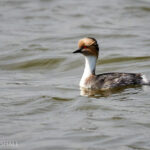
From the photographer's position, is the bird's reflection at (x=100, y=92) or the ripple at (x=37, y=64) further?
the ripple at (x=37, y=64)

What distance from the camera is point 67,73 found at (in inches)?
518

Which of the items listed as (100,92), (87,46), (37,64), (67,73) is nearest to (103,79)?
(100,92)

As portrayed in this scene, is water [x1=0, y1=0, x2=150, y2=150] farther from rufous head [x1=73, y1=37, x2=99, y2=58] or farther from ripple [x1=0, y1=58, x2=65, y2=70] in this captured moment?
rufous head [x1=73, y1=37, x2=99, y2=58]

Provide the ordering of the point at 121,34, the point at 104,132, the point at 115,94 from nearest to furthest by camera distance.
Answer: the point at 104,132, the point at 115,94, the point at 121,34

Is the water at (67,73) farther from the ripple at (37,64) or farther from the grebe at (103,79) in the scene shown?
the grebe at (103,79)

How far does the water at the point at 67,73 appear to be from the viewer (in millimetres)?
8312

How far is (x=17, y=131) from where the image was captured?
8.52 meters

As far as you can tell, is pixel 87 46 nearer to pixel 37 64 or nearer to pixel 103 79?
pixel 103 79

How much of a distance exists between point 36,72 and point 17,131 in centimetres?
494

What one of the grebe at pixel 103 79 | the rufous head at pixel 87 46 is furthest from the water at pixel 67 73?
the rufous head at pixel 87 46

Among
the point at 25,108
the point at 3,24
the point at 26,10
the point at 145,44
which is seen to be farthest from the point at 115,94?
the point at 26,10

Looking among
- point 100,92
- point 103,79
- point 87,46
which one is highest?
point 87,46

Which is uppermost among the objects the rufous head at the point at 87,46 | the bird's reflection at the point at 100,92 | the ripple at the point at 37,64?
the rufous head at the point at 87,46

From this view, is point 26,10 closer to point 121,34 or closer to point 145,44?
point 121,34
